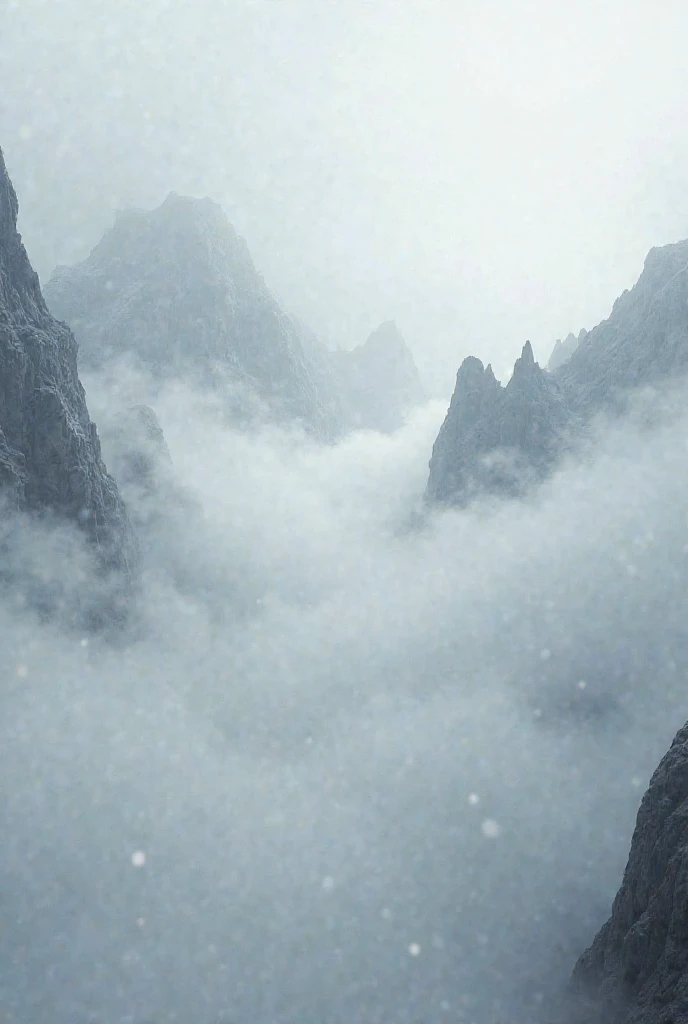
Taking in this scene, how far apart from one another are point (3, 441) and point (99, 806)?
169ft

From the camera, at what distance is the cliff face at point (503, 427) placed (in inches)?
5536

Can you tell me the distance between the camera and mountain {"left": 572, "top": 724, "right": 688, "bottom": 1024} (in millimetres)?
27453

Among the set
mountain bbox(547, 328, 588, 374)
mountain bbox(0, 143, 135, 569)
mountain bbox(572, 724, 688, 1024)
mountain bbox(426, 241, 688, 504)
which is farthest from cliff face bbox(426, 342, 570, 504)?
mountain bbox(572, 724, 688, 1024)

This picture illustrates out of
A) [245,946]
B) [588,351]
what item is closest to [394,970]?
[245,946]

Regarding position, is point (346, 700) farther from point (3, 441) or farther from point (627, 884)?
point (627, 884)

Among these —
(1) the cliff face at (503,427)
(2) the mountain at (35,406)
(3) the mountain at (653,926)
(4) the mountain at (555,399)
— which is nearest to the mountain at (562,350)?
(4) the mountain at (555,399)

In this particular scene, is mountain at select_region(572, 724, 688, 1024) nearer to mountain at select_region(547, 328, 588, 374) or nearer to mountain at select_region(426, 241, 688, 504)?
mountain at select_region(426, 241, 688, 504)

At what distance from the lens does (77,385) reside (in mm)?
98188

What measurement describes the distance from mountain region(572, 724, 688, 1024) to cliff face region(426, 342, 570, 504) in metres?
113

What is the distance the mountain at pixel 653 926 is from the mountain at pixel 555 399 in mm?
112462

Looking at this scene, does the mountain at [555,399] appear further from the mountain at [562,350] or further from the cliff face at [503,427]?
the mountain at [562,350]

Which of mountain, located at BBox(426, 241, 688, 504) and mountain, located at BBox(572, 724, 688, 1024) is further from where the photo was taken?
mountain, located at BBox(426, 241, 688, 504)

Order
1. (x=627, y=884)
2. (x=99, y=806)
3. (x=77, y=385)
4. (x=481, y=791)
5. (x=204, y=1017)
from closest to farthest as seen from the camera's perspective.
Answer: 1. (x=627, y=884)
2. (x=204, y=1017)
3. (x=99, y=806)
4. (x=77, y=385)
5. (x=481, y=791)

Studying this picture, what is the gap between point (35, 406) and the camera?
8062 cm
